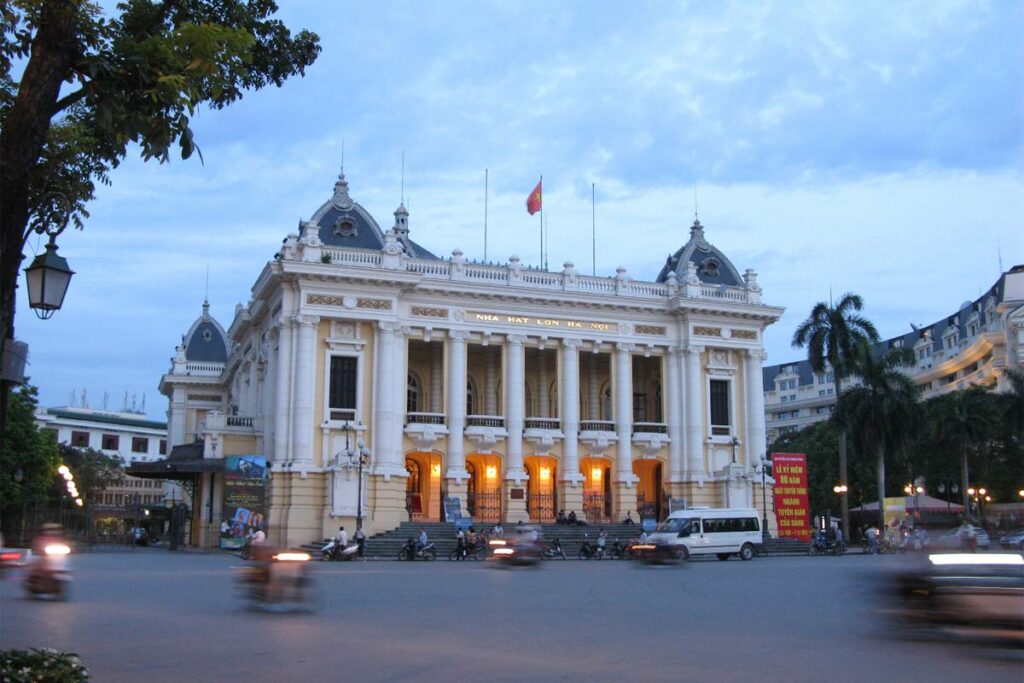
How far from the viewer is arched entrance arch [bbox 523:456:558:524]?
4931 centimetres

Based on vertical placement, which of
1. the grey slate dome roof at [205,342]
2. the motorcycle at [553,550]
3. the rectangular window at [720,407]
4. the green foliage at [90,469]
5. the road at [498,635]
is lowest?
the motorcycle at [553,550]

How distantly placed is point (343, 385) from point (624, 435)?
13998 millimetres

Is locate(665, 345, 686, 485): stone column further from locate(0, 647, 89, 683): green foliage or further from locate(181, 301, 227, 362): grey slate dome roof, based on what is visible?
locate(0, 647, 89, 683): green foliage

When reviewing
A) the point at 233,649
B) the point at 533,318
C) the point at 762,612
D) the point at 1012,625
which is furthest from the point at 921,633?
the point at 533,318

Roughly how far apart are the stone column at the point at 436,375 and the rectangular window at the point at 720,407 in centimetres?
1377

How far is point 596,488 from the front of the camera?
5153cm

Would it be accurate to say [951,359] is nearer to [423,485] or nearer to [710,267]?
[710,267]

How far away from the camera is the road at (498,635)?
32.7 feet

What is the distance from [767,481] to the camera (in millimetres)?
51438

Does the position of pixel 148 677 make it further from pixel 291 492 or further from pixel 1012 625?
pixel 291 492

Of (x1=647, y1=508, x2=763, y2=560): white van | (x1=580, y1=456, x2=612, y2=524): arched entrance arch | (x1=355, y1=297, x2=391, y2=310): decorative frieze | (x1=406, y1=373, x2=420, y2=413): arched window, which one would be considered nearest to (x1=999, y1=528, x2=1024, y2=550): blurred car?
(x1=647, y1=508, x2=763, y2=560): white van

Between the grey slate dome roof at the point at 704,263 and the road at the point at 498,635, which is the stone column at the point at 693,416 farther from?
the road at the point at 498,635

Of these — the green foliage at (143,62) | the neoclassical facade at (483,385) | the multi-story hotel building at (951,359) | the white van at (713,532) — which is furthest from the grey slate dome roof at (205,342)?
the green foliage at (143,62)

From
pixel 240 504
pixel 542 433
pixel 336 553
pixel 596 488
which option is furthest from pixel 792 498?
pixel 240 504
